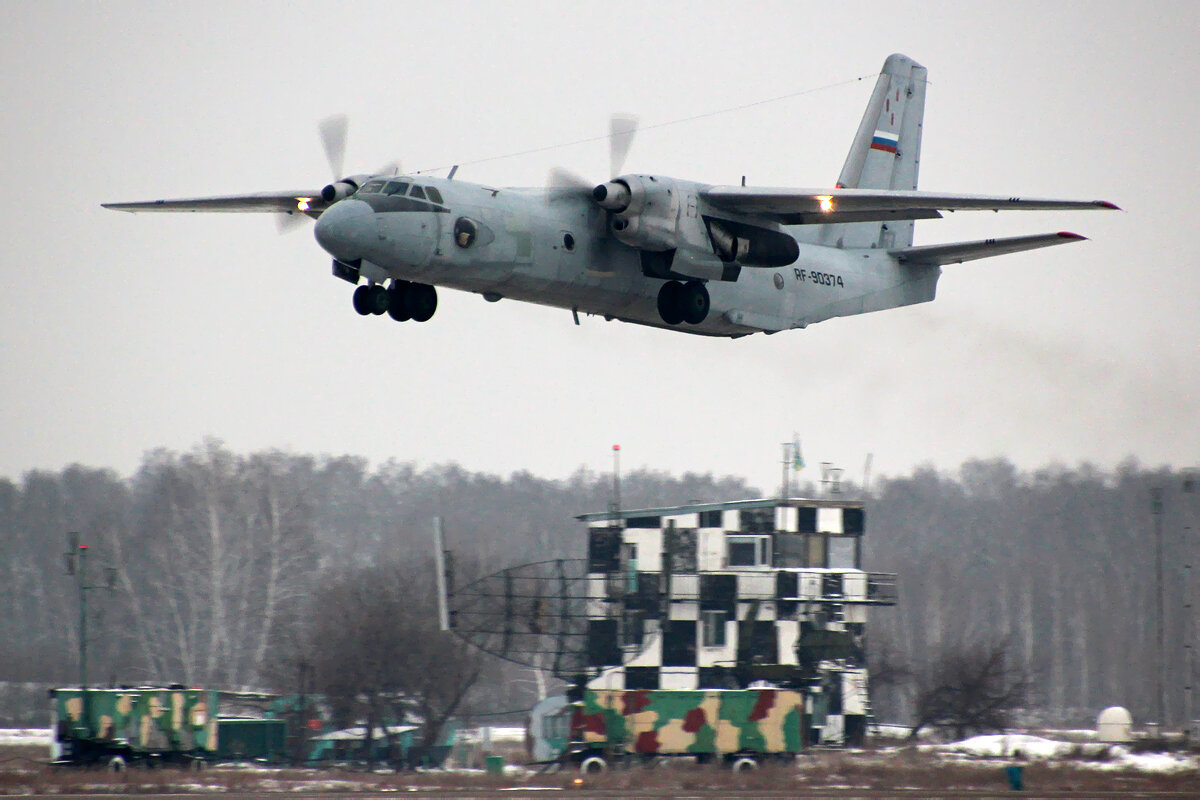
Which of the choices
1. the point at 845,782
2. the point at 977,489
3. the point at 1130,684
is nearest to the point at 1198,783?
the point at 845,782

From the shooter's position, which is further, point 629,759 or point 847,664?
point 847,664

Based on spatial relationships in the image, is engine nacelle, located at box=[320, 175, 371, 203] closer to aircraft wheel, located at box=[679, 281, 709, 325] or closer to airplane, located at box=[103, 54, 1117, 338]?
airplane, located at box=[103, 54, 1117, 338]

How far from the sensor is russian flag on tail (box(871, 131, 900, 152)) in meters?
36.4

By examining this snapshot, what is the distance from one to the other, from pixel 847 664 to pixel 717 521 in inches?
216

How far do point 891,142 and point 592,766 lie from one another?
15.9m

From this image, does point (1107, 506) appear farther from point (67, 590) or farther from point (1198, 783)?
point (67, 590)

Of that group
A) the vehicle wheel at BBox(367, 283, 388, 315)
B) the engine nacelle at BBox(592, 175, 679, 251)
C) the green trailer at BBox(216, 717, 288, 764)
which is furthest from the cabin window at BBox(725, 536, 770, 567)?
the vehicle wheel at BBox(367, 283, 388, 315)

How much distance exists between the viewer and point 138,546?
206ft

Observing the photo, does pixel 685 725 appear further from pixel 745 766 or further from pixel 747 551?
pixel 747 551

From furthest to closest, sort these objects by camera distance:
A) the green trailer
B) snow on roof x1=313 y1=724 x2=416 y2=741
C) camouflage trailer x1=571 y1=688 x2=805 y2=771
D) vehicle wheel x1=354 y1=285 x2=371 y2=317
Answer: snow on roof x1=313 y1=724 x2=416 y2=741 < the green trailer < camouflage trailer x1=571 y1=688 x2=805 y2=771 < vehicle wheel x1=354 y1=285 x2=371 y2=317

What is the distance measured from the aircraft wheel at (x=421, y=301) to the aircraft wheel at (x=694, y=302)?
15.2 ft

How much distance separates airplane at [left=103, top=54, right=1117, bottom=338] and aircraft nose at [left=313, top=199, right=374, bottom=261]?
0.02 metres

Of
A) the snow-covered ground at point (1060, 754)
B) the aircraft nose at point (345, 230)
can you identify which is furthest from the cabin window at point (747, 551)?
the aircraft nose at point (345, 230)

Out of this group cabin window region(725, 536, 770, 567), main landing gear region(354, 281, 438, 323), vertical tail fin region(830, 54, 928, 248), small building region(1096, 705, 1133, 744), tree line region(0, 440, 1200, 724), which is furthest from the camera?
tree line region(0, 440, 1200, 724)
